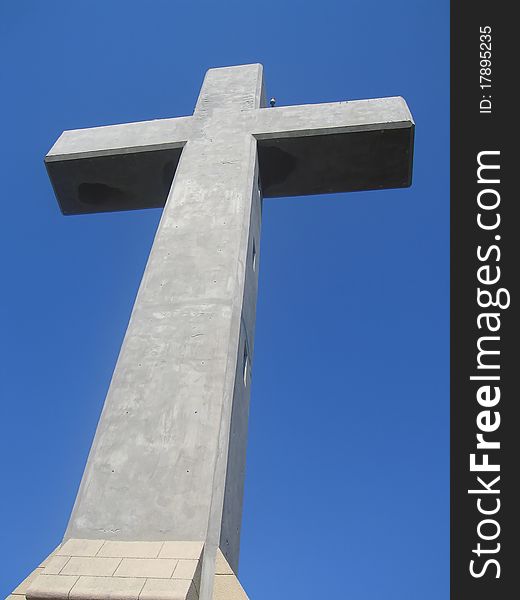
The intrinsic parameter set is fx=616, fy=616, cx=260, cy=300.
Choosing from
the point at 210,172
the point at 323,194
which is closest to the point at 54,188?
the point at 210,172

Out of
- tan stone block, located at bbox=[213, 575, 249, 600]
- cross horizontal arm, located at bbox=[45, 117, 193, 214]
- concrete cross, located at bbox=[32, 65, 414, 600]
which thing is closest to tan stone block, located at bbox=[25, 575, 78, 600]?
concrete cross, located at bbox=[32, 65, 414, 600]

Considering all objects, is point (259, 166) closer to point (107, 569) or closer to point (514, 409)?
point (514, 409)

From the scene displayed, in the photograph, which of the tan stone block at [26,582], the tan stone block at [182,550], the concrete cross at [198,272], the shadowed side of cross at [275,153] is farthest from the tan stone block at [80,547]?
the shadowed side of cross at [275,153]

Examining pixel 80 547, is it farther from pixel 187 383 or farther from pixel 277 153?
pixel 277 153

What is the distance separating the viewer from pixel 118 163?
9.05m

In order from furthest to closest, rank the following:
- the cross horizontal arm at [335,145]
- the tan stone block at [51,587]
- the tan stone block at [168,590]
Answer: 1. the cross horizontal arm at [335,145]
2. the tan stone block at [51,587]
3. the tan stone block at [168,590]

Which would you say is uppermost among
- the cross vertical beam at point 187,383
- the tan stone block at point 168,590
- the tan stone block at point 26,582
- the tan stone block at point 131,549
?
the cross vertical beam at point 187,383

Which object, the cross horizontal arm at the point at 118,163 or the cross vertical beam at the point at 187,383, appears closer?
the cross vertical beam at the point at 187,383

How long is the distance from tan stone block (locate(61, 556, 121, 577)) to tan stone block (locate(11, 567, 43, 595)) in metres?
0.23

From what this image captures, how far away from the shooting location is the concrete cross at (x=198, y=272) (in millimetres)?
4891

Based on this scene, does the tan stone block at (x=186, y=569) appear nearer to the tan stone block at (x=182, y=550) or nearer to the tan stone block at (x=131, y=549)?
the tan stone block at (x=182, y=550)

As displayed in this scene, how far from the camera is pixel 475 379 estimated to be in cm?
630

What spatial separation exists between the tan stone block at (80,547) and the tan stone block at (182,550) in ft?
1.73

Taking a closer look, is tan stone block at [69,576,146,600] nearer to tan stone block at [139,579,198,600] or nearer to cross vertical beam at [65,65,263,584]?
tan stone block at [139,579,198,600]
